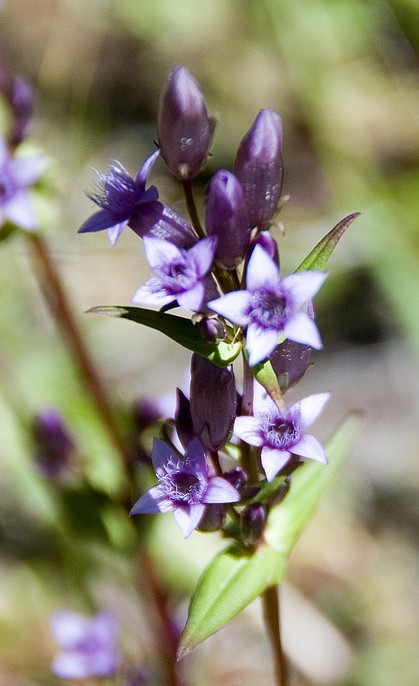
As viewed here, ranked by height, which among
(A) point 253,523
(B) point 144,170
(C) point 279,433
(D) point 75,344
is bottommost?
(A) point 253,523

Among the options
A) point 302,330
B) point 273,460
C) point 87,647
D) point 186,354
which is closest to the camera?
point 302,330

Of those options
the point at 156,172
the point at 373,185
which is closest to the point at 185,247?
the point at 373,185

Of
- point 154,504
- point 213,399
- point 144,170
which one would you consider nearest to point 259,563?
point 154,504

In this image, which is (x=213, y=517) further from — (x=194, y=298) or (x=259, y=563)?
(x=194, y=298)

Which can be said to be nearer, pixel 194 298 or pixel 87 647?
pixel 194 298

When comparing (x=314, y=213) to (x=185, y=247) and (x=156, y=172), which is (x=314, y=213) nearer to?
(x=156, y=172)

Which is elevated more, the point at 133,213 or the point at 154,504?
the point at 133,213

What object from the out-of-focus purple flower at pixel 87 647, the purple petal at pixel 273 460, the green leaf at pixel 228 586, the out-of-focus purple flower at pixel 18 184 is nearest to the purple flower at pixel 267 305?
the purple petal at pixel 273 460

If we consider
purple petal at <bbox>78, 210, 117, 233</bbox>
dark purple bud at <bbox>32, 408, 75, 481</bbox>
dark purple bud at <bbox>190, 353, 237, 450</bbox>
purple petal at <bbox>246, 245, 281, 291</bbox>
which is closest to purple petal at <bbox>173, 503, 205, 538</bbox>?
dark purple bud at <bbox>190, 353, 237, 450</bbox>
